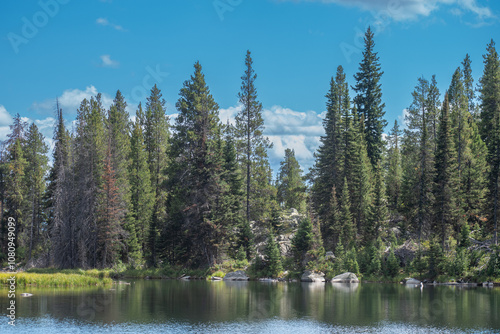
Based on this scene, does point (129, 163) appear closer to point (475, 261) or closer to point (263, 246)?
point (263, 246)

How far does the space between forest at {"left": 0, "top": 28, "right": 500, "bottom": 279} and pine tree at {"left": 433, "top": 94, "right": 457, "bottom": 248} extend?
0.59 feet

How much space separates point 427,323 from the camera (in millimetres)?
31203

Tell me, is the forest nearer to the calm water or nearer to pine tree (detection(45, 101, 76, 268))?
pine tree (detection(45, 101, 76, 268))

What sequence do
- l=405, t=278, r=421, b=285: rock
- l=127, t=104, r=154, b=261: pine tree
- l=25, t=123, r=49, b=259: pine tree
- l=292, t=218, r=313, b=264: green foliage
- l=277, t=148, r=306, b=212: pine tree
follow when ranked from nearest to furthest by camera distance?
l=405, t=278, r=421, b=285: rock
l=292, t=218, r=313, b=264: green foliage
l=127, t=104, r=154, b=261: pine tree
l=25, t=123, r=49, b=259: pine tree
l=277, t=148, r=306, b=212: pine tree

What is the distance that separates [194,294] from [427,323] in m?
22.6

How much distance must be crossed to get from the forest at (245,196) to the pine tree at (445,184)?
0.59 feet

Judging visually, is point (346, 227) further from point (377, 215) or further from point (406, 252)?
point (406, 252)

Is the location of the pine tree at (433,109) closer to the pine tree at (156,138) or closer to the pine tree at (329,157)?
the pine tree at (329,157)

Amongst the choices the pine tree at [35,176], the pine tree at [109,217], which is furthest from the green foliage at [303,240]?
the pine tree at [35,176]

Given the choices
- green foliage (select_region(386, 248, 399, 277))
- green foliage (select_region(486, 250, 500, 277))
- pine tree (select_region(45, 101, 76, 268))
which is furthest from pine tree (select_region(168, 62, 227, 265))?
green foliage (select_region(486, 250, 500, 277))

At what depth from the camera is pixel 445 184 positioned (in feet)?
199

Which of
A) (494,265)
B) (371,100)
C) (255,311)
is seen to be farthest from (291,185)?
(255,311)

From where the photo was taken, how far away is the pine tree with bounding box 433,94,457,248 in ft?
197

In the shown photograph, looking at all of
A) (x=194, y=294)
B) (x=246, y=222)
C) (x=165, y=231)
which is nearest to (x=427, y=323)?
(x=194, y=294)
